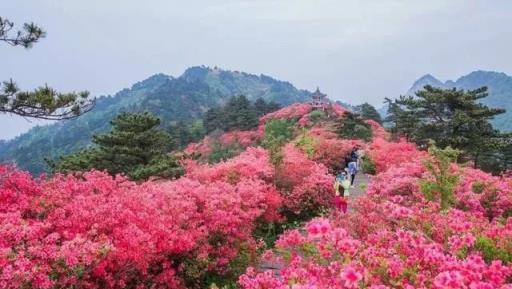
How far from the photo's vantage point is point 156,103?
4683 inches

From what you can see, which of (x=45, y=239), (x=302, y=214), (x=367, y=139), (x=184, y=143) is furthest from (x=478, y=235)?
(x=184, y=143)

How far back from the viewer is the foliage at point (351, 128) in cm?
3269

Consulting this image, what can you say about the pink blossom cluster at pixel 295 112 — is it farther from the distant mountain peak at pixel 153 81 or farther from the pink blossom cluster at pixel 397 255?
the distant mountain peak at pixel 153 81

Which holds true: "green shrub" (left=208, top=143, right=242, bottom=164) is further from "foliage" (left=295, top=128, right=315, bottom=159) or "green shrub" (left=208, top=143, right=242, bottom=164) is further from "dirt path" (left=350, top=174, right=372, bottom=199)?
"dirt path" (left=350, top=174, right=372, bottom=199)

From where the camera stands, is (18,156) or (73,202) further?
(18,156)

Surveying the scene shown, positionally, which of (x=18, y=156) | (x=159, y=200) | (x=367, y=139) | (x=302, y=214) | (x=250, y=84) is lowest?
(x=302, y=214)

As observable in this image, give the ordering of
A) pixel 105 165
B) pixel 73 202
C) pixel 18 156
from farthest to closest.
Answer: pixel 18 156, pixel 105 165, pixel 73 202

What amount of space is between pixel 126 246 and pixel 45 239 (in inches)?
50.5

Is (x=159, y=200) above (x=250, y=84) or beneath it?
beneath

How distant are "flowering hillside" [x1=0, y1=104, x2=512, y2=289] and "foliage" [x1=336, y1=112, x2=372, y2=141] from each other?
16.3 meters

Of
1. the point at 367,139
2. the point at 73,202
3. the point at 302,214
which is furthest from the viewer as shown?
the point at 367,139

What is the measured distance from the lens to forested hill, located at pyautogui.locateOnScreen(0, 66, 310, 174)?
111375 mm

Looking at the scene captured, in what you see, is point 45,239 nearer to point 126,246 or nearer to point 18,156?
point 126,246

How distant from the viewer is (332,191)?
17781mm
